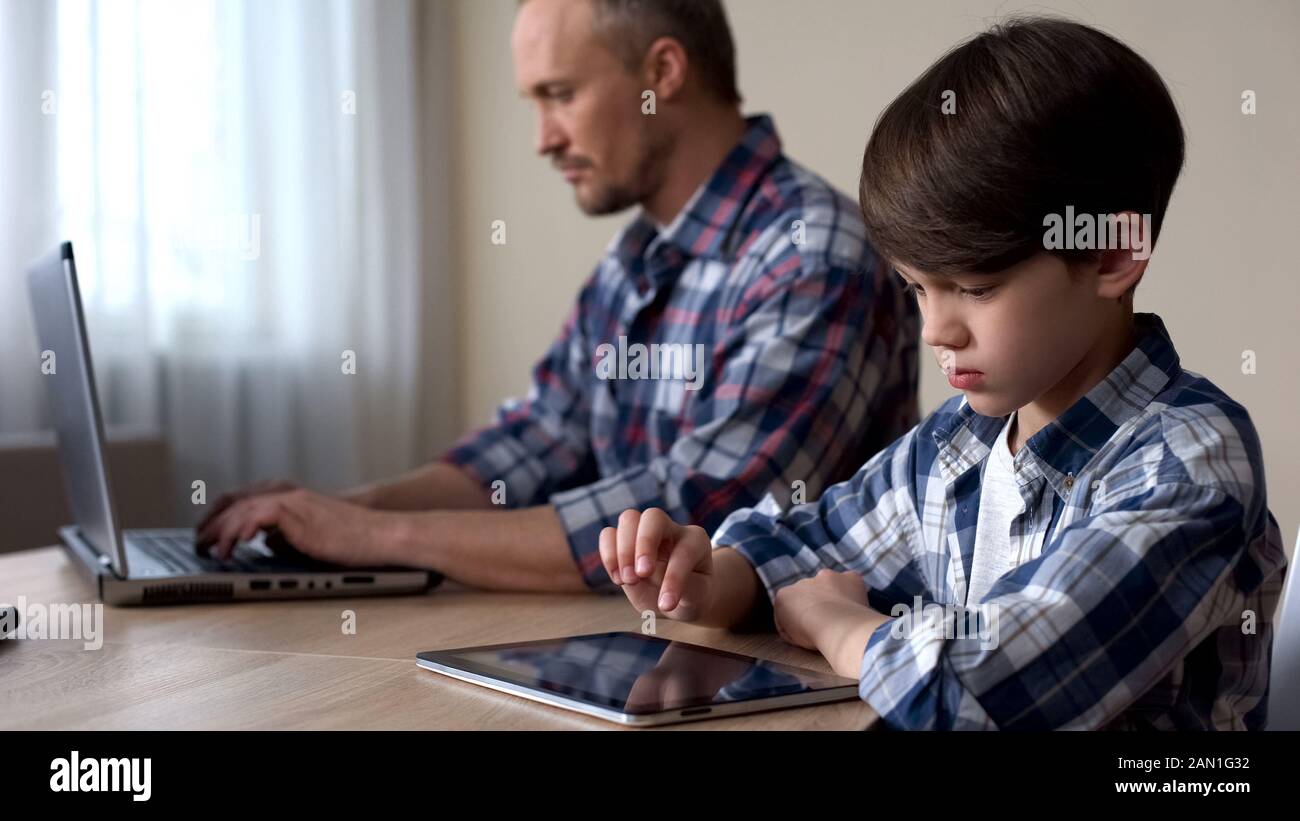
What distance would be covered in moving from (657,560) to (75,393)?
59cm

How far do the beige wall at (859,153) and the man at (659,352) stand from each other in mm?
356

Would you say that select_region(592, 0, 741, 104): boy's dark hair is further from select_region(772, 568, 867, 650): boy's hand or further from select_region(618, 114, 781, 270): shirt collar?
select_region(772, 568, 867, 650): boy's hand

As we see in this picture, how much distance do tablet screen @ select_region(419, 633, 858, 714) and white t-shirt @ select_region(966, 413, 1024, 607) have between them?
0.58 feet

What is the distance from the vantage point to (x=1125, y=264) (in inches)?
32.0

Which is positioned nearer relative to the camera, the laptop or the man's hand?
the laptop

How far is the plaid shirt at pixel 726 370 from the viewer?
124cm

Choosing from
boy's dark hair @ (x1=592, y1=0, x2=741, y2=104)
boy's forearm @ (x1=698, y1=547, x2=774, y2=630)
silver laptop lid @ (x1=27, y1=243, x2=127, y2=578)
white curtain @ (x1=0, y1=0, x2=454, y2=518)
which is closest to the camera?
boy's forearm @ (x1=698, y1=547, x2=774, y2=630)

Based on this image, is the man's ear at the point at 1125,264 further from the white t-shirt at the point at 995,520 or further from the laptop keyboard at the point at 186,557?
the laptop keyboard at the point at 186,557

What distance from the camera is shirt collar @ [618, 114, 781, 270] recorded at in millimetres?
1548

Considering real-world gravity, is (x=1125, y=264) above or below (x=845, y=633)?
above

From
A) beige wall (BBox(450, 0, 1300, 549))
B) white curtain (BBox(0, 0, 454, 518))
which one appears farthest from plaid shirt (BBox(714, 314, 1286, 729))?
white curtain (BBox(0, 0, 454, 518))

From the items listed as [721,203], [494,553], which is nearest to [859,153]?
[721,203]

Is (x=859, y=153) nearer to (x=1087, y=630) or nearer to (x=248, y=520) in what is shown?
(x=248, y=520)

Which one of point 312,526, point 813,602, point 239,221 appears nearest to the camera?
point 813,602
